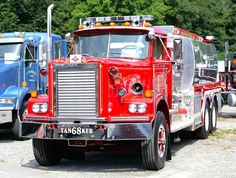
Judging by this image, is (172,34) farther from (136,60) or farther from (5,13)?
(5,13)

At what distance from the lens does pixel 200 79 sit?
12.9 m

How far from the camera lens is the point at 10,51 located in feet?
45.2

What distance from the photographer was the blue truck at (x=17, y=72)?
13.1 meters

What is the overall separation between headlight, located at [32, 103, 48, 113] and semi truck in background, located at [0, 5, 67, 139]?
3.81 metres

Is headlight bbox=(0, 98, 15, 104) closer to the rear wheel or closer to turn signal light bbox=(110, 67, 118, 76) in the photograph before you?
turn signal light bbox=(110, 67, 118, 76)

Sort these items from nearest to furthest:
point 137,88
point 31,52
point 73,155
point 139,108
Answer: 1. point 139,108
2. point 137,88
3. point 73,155
4. point 31,52

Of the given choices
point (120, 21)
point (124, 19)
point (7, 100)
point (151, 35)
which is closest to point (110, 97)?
point (151, 35)

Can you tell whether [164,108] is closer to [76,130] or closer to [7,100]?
[76,130]

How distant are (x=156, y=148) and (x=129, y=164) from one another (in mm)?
1123

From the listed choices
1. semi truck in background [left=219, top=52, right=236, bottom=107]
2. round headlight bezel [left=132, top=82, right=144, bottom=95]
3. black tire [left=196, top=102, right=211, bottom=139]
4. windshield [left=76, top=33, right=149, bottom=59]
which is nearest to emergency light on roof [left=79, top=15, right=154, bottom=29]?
windshield [left=76, top=33, right=149, bottom=59]

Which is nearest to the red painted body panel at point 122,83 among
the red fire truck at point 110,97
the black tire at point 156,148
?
the red fire truck at point 110,97

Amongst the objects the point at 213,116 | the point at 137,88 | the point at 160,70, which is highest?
the point at 160,70

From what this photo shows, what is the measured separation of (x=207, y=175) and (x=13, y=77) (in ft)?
21.5

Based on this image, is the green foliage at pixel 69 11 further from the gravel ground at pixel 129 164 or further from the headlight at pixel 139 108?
the headlight at pixel 139 108
